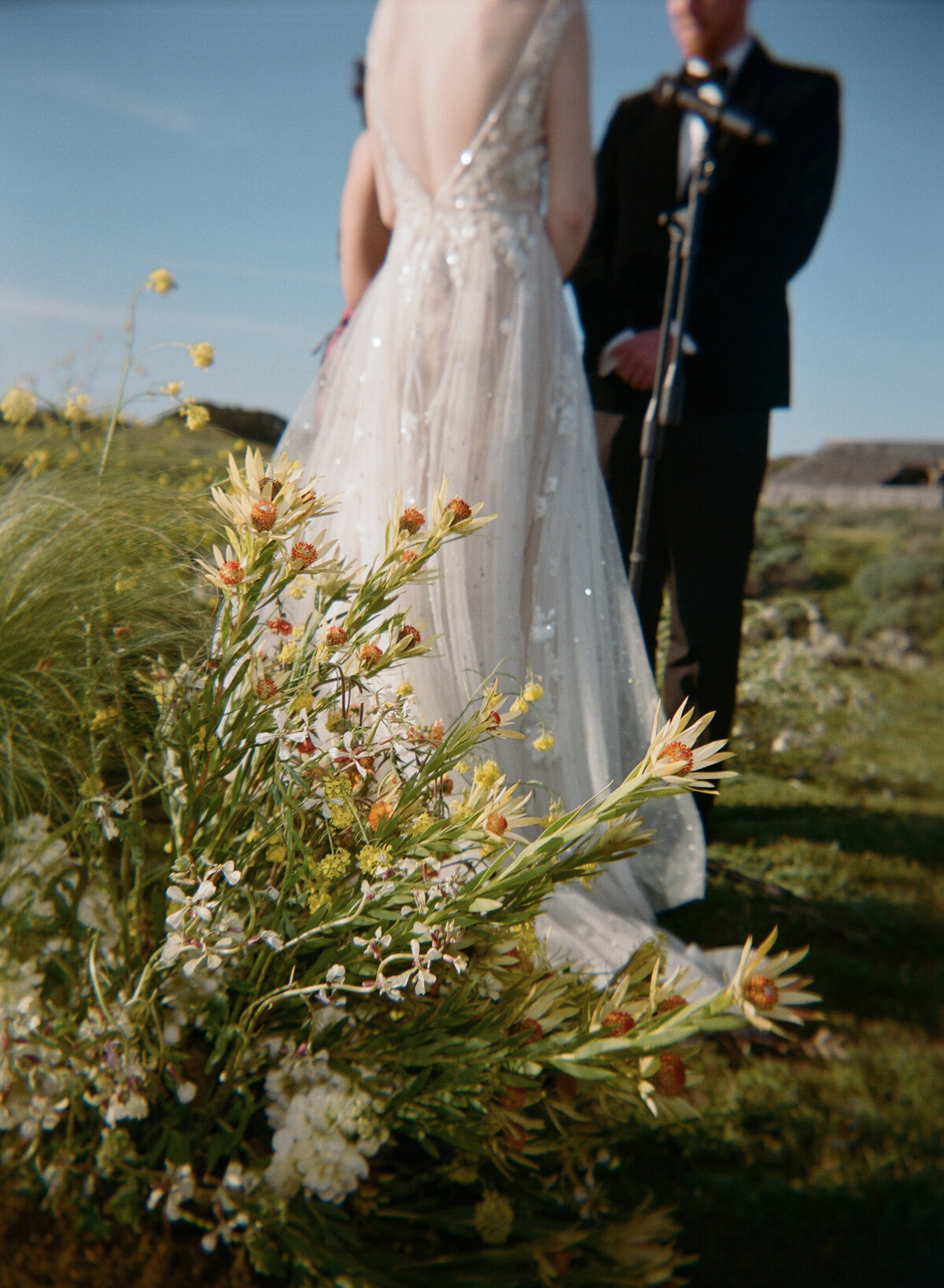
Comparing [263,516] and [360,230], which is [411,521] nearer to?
[263,516]

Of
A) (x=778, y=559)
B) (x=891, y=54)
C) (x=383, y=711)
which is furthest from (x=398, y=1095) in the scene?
(x=778, y=559)

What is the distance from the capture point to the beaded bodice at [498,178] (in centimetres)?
176

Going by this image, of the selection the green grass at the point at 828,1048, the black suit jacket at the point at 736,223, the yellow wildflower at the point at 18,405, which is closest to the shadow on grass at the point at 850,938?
the green grass at the point at 828,1048

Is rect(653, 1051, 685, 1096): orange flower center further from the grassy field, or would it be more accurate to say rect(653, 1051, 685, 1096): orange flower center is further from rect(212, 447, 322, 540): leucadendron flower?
rect(212, 447, 322, 540): leucadendron flower

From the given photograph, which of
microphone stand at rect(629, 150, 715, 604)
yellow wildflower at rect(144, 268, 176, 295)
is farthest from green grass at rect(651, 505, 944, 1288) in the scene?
yellow wildflower at rect(144, 268, 176, 295)

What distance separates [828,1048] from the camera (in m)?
1.84

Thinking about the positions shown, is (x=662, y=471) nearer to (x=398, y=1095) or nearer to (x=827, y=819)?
(x=827, y=819)

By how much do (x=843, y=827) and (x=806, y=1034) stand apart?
152 cm

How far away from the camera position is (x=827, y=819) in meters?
3.35

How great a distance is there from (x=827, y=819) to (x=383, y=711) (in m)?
2.81

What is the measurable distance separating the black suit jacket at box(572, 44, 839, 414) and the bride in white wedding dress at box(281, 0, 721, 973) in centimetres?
64

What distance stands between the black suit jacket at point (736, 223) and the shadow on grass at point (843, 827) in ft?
4.89

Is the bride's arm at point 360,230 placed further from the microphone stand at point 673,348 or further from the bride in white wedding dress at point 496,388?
the microphone stand at point 673,348

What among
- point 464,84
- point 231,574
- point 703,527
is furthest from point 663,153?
point 231,574
